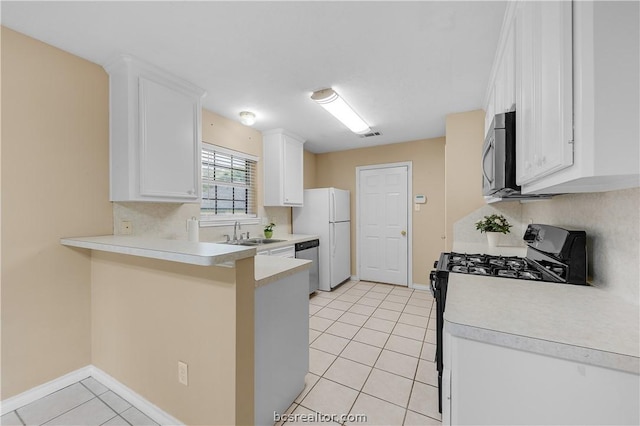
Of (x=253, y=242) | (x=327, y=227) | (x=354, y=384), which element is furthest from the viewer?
(x=327, y=227)

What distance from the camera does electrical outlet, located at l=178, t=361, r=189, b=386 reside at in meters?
1.44

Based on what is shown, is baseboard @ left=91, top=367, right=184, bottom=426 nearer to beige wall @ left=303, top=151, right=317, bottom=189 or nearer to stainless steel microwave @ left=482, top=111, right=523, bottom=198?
stainless steel microwave @ left=482, top=111, right=523, bottom=198

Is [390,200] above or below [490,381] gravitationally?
above

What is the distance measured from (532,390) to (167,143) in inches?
104

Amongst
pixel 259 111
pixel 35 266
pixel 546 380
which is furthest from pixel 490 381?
pixel 259 111

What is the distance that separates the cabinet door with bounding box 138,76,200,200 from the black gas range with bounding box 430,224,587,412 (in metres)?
2.17

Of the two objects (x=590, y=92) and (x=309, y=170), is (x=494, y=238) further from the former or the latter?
(x=309, y=170)

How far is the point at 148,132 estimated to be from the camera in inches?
80.1

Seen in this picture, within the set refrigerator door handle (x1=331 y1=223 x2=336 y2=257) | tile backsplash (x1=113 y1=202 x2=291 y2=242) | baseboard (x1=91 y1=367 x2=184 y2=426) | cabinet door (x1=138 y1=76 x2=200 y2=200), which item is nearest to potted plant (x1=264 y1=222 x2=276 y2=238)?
tile backsplash (x1=113 y1=202 x2=291 y2=242)

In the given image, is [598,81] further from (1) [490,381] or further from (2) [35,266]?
(2) [35,266]

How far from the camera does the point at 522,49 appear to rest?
124 cm

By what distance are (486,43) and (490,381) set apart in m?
2.01

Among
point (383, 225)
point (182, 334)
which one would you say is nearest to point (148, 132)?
point (182, 334)

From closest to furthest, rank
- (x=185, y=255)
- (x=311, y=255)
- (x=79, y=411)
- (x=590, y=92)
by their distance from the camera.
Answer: (x=590, y=92)
(x=185, y=255)
(x=79, y=411)
(x=311, y=255)
